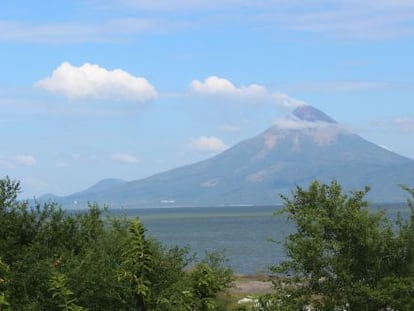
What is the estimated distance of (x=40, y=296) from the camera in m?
23.9

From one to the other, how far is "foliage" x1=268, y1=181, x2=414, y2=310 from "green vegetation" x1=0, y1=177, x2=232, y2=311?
258 centimetres

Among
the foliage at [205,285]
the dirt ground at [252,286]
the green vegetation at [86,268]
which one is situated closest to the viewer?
the green vegetation at [86,268]

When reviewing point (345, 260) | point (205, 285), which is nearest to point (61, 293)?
point (205, 285)

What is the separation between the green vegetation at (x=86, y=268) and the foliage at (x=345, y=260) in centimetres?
258

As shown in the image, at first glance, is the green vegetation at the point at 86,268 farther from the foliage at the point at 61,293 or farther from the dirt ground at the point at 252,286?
the dirt ground at the point at 252,286

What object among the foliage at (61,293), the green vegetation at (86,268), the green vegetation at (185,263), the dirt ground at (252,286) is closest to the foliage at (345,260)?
the green vegetation at (185,263)

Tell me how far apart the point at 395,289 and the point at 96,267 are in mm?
9329

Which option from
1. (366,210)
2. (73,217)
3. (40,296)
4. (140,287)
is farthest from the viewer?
(73,217)

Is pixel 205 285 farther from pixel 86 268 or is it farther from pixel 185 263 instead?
pixel 86 268

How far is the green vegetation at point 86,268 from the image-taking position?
24.0 m

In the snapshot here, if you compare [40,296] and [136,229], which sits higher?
[136,229]

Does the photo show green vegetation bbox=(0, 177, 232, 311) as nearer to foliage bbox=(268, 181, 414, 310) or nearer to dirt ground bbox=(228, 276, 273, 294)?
foliage bbox=(268, 181, 414, 310)

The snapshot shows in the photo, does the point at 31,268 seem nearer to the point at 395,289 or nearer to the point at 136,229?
the point at 136,229

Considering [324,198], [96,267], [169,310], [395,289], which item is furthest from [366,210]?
[96,267]
